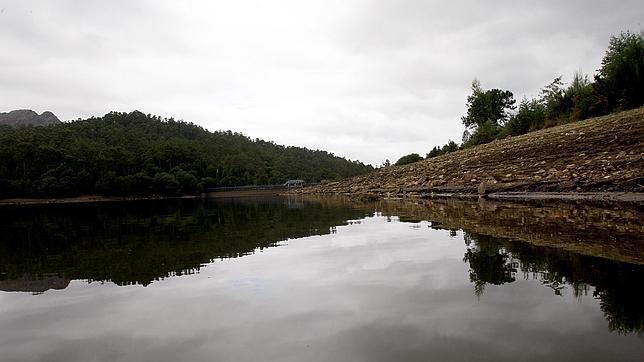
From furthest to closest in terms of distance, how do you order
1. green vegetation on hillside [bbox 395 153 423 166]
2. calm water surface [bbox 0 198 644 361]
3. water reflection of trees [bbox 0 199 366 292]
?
green vegetation on hillside [bbox 395 153 423 166]
water reflection of trees [bbox 0 199 366 292]
calm water surface [bbox 0 198 644 361]

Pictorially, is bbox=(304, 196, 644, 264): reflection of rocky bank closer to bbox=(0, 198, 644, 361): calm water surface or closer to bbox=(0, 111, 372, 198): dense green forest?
bbox=(0, 198, 644, 361): calm water surface

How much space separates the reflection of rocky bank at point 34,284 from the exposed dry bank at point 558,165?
14717 millimetres

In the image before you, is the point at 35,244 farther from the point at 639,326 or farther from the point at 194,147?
the point at 194,147

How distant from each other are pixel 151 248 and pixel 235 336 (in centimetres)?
611

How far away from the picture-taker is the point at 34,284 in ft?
19.4

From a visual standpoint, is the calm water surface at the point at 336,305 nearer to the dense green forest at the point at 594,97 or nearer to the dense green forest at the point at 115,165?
the dense green forest at the point at 594,97

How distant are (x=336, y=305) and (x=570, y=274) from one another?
268 cm

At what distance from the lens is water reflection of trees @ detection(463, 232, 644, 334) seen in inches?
132

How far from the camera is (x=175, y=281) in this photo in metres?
5.61

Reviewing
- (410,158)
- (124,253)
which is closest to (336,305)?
(124,253)

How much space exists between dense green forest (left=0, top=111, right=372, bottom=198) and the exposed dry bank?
268 ft

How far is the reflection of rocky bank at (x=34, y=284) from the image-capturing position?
5.62 metres

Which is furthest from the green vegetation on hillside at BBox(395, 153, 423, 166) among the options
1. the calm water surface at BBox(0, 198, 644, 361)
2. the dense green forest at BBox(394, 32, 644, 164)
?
the calm water surface at BBox(0, 198, 644, 361)

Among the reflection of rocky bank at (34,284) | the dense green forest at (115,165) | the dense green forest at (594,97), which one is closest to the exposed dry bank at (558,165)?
the dense green forest at (594,97)
